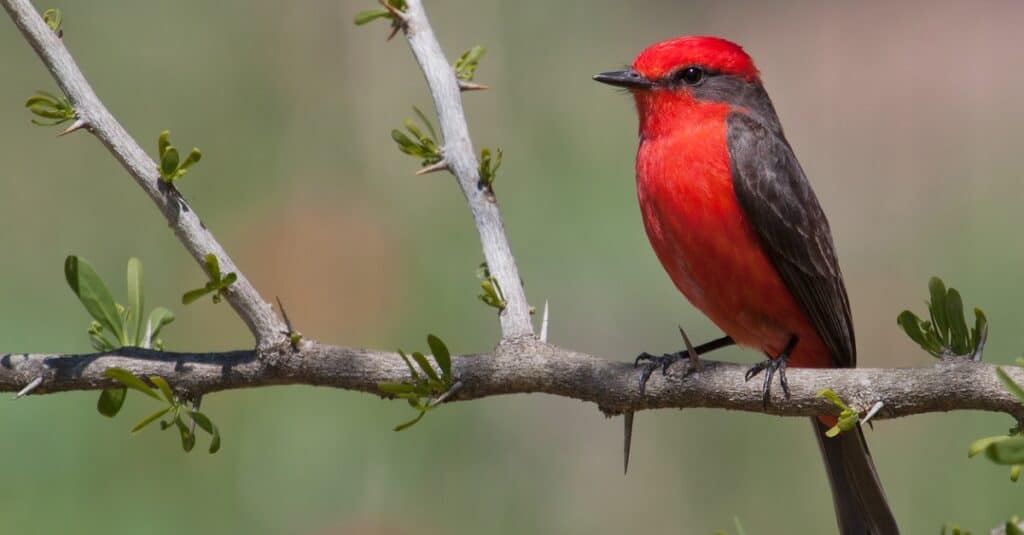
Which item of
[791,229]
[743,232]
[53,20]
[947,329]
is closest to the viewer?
[947,329]

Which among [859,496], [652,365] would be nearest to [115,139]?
[652,365]

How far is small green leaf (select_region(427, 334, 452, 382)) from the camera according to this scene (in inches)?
114

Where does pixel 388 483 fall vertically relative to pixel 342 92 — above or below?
below

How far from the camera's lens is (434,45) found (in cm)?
370

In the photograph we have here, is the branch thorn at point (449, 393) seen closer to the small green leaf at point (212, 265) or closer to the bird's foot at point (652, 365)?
the bird's foot at point (652, 365)

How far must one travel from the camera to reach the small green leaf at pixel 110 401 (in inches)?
123

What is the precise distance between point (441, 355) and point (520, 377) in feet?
0.99

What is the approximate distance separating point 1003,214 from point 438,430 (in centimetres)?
410

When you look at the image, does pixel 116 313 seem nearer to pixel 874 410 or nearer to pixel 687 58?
pixel 874 410

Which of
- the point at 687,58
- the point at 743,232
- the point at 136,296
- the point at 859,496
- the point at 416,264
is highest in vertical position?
the point at 687,58

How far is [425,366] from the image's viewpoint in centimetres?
293

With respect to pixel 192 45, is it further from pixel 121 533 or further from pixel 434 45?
pixel 434 45

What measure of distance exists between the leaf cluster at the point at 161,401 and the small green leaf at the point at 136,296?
0.18 meters

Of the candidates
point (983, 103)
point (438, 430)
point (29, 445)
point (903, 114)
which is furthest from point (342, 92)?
point (983, 103)
